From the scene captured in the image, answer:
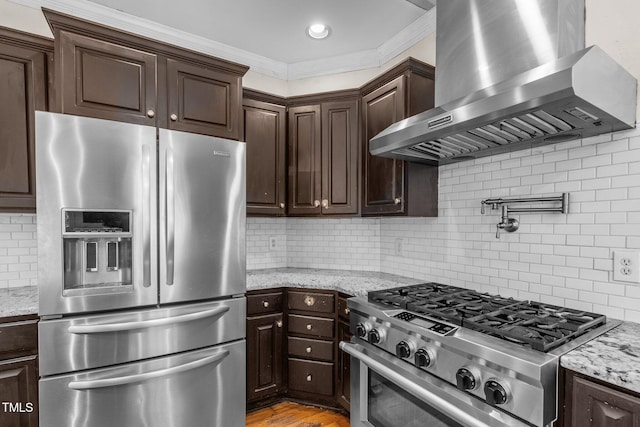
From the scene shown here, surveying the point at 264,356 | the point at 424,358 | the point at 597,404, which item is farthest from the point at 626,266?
the point at 264,356

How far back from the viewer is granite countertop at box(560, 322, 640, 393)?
0.94 metres

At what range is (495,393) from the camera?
115 cm

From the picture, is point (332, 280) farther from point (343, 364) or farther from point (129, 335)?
point (129, 335)

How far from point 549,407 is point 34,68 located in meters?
2.92

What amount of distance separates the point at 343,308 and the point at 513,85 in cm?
160

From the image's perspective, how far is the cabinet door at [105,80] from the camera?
1.77 meters

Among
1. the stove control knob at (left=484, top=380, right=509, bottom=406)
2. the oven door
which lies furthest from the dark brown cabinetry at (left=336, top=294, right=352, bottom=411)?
the stove control knob at (left=484, top=380, right=509, bottom=406)

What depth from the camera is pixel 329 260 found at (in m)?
3.01

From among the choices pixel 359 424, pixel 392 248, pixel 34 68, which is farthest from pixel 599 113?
pixel 34 68

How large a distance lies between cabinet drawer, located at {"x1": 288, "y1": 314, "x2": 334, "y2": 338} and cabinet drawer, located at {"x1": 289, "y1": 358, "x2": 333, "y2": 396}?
0.21m

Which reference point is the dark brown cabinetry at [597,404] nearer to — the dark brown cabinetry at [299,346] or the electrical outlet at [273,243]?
the dark brown cabinetry at [299,346]

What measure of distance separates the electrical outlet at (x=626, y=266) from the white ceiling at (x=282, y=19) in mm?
1884

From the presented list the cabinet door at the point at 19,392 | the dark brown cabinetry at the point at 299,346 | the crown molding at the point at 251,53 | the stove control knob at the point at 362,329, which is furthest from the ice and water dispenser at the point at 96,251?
the crown molding at the point at 251,53

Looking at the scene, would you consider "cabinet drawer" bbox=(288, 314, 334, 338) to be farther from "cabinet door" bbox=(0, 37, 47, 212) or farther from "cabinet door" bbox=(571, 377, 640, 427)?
"cabinet door" bbox=(0, 37, 47, 212)
